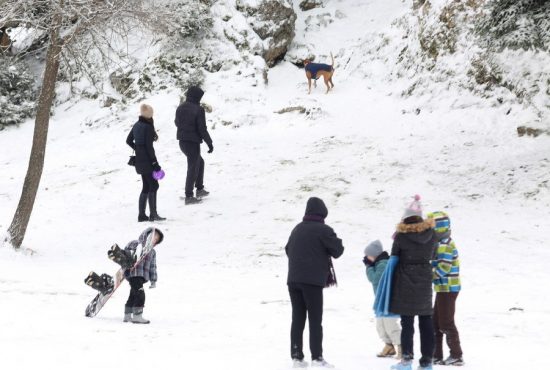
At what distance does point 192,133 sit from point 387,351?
7.56 m

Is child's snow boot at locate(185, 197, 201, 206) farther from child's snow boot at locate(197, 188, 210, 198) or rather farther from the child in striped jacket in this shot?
the child in striped jacket

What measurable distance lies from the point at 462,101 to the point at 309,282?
1196 centimetres

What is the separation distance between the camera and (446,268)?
5.39 metres

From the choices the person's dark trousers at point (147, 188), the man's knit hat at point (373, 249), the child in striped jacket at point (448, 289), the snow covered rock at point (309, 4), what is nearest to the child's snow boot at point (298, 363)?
the man's knit hat at point (373, 249)

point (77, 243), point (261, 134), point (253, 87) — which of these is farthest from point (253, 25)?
point (77, 243)

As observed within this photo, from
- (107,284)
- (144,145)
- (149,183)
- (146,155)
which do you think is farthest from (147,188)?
(107,284)

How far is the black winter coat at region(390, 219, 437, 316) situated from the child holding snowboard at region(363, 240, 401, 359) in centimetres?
54

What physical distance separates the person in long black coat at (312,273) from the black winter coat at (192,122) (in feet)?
23.7

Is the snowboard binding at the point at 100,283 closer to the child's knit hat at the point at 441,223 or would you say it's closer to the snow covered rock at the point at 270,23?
the child's knit hat at the point at 441,223

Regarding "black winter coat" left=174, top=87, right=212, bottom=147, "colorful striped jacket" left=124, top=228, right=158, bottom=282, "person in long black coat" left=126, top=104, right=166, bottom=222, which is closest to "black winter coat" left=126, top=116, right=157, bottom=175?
"person in long black coat" left=126, top=104, right=166, bottom=222

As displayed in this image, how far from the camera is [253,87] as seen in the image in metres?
19.2

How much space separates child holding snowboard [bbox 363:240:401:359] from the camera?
18.1 ft


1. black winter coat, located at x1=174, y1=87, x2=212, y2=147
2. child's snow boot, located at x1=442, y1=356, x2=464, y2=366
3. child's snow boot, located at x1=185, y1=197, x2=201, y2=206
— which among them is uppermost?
black winter coat, located at x1=174, y1=87, x2=212, y2=147

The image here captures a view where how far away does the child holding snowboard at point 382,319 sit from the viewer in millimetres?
5504
